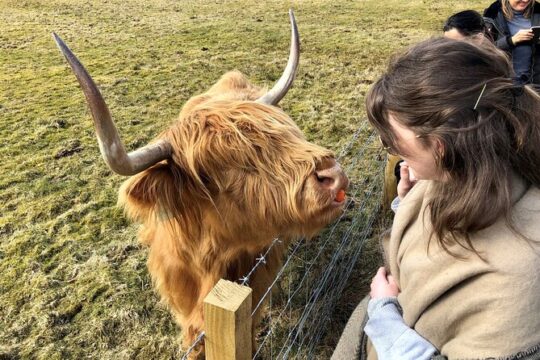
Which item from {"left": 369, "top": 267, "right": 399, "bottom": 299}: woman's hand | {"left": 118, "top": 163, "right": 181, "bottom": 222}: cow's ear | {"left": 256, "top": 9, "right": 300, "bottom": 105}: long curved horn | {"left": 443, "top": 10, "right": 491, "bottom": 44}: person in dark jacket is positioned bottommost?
{"left": 369, "top": 267, "right": 399, "bottom": 299}: woman's hand

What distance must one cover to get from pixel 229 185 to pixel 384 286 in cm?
100

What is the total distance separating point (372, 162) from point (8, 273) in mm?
3962

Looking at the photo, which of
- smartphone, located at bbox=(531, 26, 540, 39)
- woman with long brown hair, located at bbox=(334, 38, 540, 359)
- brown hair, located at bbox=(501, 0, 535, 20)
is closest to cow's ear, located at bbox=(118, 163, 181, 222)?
woman with long brown hair, located at bbox=(334, 38, 540, 359)

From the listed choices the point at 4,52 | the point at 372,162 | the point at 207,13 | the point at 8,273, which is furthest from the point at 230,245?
the point at 207,13

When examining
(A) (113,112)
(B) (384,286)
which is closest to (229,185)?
(B) (384,286)

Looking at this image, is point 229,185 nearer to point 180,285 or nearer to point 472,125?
point 180,285

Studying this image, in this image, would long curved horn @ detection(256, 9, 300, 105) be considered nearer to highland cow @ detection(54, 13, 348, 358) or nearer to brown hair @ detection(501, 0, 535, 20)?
highland cow @ detection(54, 13, 348, 358)

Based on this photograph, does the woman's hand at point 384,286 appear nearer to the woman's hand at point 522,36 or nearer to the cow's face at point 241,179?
the cow's face at point 241,179

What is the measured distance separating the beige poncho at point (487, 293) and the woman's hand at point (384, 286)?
0.84ft

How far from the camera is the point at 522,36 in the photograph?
411 cm

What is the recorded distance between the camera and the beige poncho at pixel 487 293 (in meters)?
1.27

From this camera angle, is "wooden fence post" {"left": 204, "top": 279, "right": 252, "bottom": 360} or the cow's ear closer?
"wooden fence post" {"left": 204, "top": 279, "right": 252, "bottom": 360}

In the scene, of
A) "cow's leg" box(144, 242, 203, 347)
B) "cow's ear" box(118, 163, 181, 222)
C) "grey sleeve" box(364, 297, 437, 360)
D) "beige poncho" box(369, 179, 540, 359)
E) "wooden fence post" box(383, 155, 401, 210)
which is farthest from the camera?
"wooden fence post" box(383, 155, 401, 210)

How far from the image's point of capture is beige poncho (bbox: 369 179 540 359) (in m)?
1.27
